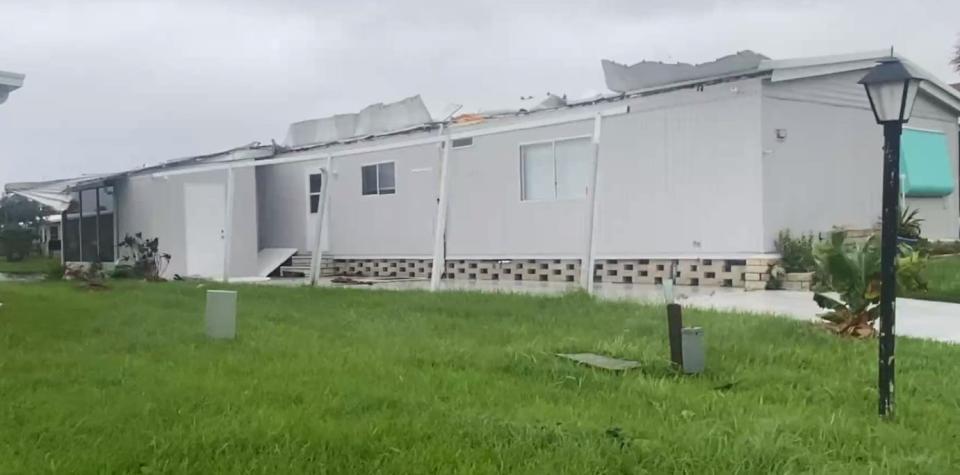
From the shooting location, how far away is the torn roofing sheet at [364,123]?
15845 mm

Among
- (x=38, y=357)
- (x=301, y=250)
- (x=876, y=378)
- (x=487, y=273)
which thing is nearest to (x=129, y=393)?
(x=38, y=357)

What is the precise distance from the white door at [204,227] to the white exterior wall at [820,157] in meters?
10.6

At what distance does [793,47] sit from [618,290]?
23.2 feet

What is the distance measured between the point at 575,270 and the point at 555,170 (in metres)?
1.52

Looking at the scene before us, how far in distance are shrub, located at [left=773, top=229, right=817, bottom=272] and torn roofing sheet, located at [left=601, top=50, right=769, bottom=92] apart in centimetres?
213

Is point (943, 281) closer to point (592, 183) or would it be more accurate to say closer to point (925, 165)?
point (925, 165)

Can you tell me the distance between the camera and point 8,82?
301 inches

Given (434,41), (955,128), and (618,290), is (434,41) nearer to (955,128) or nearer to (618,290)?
(618,290)

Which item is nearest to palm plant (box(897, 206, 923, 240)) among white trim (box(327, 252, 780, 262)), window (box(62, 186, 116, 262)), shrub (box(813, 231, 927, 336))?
white trim (box(327, 252, 780, 262))

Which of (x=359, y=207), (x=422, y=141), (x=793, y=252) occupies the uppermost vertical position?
(x=422, y=141)

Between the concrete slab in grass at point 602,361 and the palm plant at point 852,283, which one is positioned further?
the palm plant at point 852,283

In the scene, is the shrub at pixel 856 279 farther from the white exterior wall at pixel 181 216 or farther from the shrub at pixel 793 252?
the white exterior wall at pixel 181 216

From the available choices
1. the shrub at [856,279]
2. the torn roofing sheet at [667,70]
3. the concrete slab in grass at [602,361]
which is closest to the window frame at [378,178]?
the torn roofing sheet at [667,70]

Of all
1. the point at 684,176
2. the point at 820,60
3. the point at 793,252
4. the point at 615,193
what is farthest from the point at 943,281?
the point at 615,193
